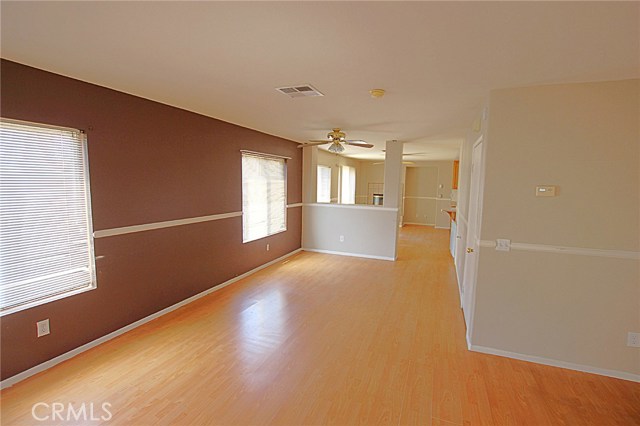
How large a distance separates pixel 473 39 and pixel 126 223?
10.4 ft

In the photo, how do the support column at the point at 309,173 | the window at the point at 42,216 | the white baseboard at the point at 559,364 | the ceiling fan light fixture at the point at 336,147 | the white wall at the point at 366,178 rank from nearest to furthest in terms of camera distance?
the window at the point at 42,216, the white baseboard at the point at 559,364, the ceiling fan light fixture at the point at 336,147, the support column at the point at 309,173, the white wall at the point at 366,178

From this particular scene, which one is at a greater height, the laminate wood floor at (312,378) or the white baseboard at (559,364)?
the white baseboard at (559,364)

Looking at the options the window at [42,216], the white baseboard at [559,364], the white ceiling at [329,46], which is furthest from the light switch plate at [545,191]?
the window at [42,216]

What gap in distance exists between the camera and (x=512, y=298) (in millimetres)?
2602

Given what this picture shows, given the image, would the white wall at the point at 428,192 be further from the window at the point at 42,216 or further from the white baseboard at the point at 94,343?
the window at the point at 42,216

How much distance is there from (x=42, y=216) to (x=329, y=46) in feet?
8.04

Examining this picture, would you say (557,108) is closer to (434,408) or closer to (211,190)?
(434,408)

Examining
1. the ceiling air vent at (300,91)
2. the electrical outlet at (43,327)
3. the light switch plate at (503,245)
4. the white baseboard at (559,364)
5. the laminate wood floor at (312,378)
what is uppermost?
the ceiling air vent at (300,91)

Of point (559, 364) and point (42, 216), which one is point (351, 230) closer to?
point (559, 364)

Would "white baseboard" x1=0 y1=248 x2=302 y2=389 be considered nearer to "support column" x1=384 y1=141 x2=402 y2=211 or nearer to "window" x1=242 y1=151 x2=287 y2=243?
"window" x1=242 y1=151 x2=287 y2=243

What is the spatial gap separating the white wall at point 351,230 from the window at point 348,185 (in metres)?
3.39

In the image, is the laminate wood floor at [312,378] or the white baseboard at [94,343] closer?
the laminate wood floor at [312,378]

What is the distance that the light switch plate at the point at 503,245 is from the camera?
2.58 m

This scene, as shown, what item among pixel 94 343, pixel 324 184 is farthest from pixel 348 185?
pixel 94 343
